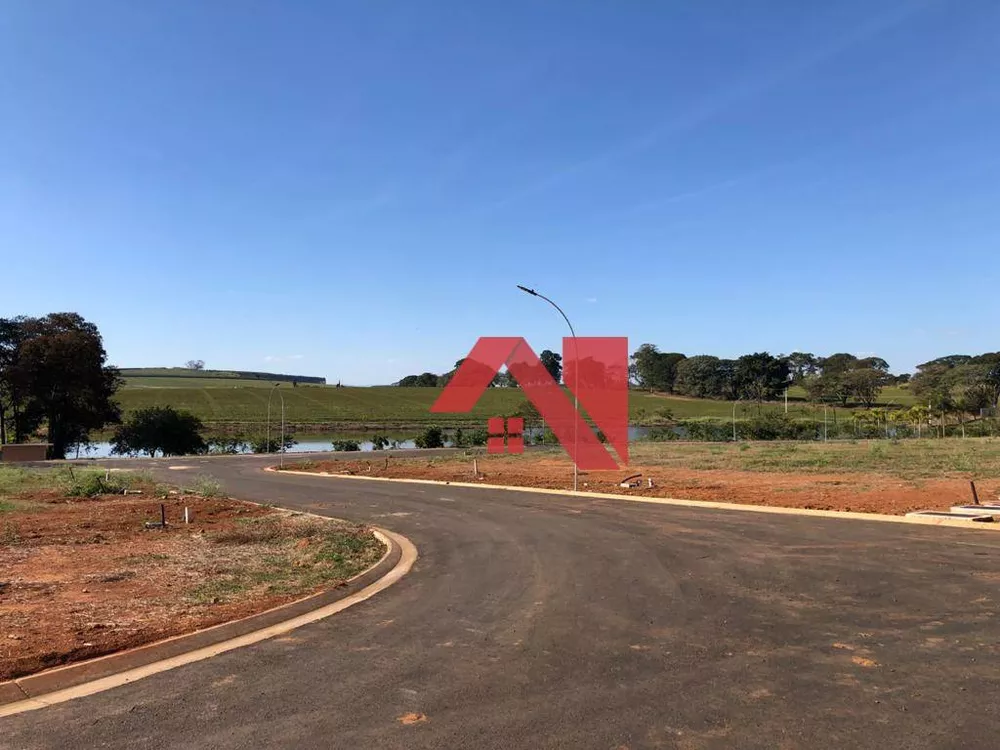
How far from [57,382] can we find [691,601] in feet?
195

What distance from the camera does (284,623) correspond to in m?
7.23

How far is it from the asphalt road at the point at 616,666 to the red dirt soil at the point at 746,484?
22.9 ft

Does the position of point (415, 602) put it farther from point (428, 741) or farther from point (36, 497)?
point (36, 497)

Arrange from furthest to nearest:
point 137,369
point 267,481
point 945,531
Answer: point 137,369, point 267,481, point 945,531

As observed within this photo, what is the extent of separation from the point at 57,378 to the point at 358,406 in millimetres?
59282

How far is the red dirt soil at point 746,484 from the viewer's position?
1747cm

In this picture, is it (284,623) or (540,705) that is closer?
(540,705)

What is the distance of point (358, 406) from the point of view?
111312 millimetres

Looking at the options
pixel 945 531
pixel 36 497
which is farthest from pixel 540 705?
pixel 36 497

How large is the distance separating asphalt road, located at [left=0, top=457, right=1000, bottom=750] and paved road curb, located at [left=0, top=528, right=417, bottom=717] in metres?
0.24

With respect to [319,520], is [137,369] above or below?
above

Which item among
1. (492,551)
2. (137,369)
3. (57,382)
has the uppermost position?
(137,369)

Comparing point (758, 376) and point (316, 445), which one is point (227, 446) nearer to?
point (316, 445)

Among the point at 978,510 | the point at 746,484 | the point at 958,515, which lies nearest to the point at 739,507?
the point at 958,515
